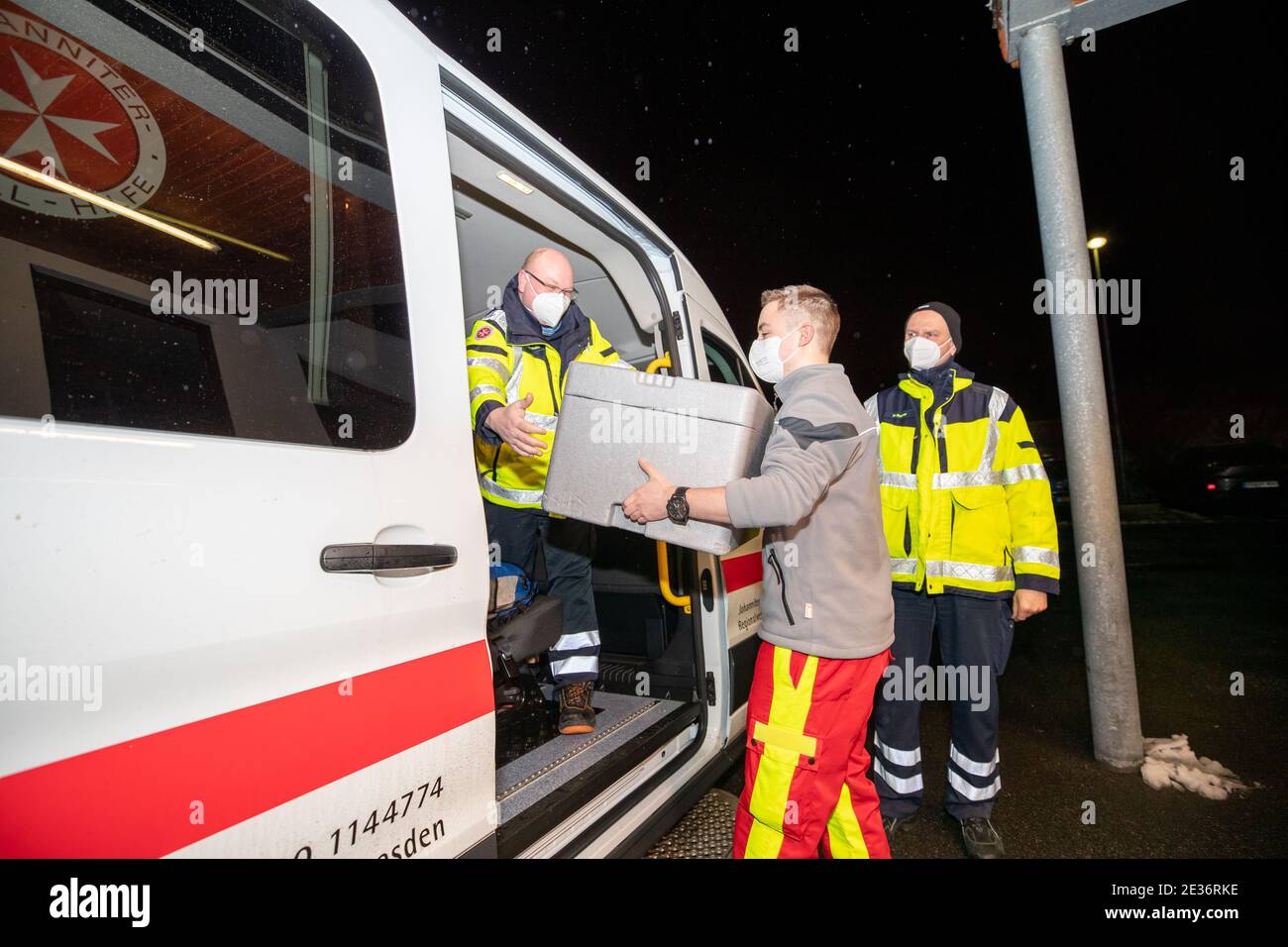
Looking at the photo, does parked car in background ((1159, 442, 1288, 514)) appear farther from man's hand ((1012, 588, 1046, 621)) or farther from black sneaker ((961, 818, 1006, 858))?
black sneaker ((961, 818, 1006, 858))

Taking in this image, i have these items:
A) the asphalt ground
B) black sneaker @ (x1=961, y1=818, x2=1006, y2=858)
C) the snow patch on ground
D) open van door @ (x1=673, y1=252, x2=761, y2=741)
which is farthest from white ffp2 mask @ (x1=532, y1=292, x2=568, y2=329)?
the snow patch on ground

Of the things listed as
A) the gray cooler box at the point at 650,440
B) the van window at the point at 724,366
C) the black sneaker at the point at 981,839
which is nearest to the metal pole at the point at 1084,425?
the black sneaker at the point at 981,839

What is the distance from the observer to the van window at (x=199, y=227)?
100 centimetres

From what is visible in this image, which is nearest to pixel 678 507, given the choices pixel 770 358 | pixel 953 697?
pixel 770 358

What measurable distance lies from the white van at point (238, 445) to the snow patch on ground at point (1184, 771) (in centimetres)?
272

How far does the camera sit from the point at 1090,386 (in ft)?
10.7

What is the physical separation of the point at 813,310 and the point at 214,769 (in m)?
1.72

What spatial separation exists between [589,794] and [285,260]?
1.56 metres

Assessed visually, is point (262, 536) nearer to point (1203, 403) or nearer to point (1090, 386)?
point (1090, 386)

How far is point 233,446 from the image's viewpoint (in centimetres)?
104

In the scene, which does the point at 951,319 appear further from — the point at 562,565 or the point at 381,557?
the point at 381,557
